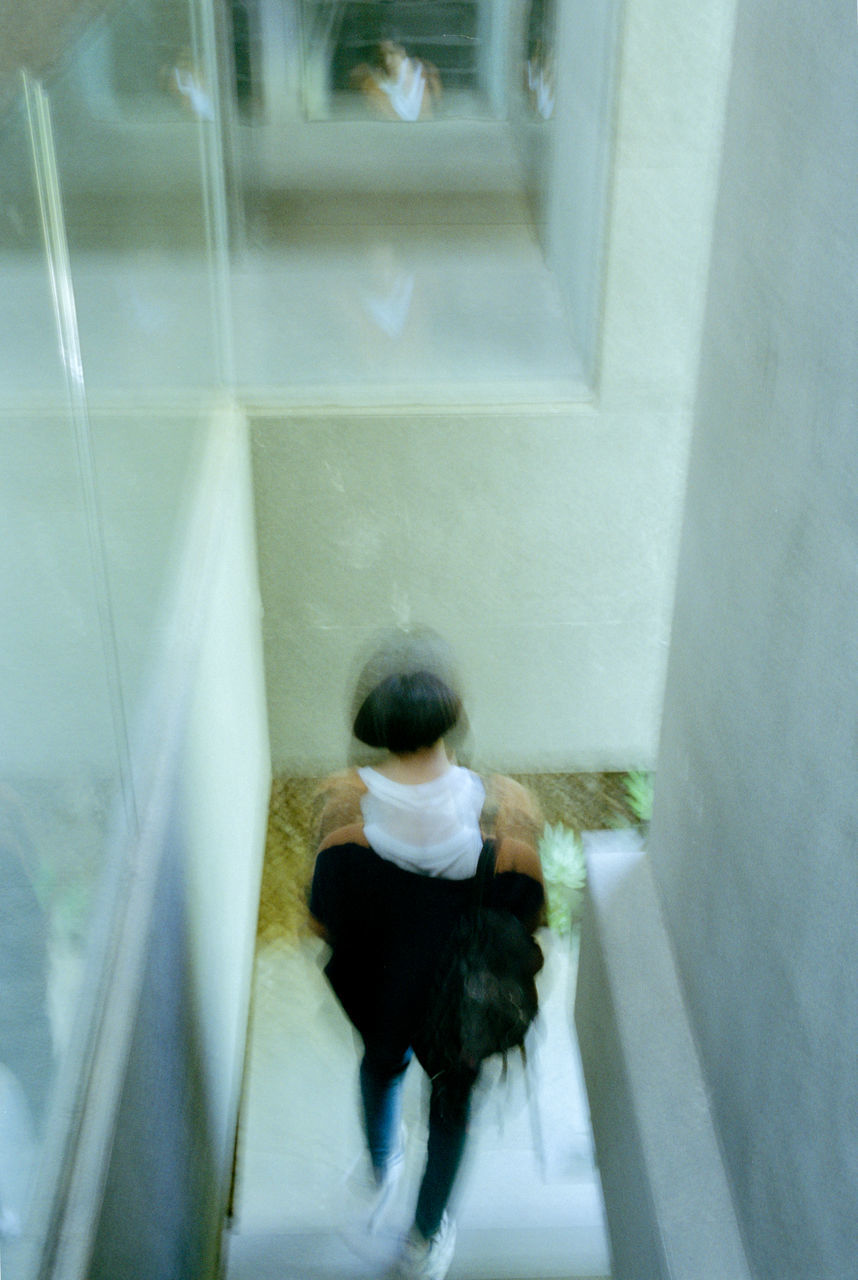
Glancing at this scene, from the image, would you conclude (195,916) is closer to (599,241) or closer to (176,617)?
(176,617)

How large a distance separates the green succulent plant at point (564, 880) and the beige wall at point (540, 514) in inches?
24.5

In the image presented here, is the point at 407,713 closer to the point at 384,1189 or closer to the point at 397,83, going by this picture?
the point at 384,1189

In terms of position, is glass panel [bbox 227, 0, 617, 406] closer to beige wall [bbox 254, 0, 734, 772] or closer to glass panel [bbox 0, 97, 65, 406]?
beige wall [bbox 254, 0, 734, 772]

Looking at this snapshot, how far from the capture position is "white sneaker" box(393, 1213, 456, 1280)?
237cm

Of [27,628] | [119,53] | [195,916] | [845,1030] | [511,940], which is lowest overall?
[195,916]

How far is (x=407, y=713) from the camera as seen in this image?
5.86 feet

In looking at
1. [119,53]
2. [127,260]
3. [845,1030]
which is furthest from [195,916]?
[119,53]

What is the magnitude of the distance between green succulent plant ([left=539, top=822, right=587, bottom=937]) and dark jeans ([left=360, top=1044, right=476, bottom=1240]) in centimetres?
143

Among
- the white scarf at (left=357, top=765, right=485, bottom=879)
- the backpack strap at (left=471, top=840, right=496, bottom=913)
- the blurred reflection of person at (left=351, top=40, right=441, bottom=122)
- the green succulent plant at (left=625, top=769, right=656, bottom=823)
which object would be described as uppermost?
the blurred reflection of person at (left=351, top=40, right=441, bottom=122)

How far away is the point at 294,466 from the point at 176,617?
61.4 inches

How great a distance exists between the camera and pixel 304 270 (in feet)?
13.6

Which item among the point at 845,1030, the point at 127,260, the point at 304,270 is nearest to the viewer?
the point at 845,1030

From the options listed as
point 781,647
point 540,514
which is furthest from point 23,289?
point 540,514

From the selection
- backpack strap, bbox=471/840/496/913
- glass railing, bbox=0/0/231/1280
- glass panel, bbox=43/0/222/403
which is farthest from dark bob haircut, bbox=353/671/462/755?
glass panel, bbox=43/0/222/403
